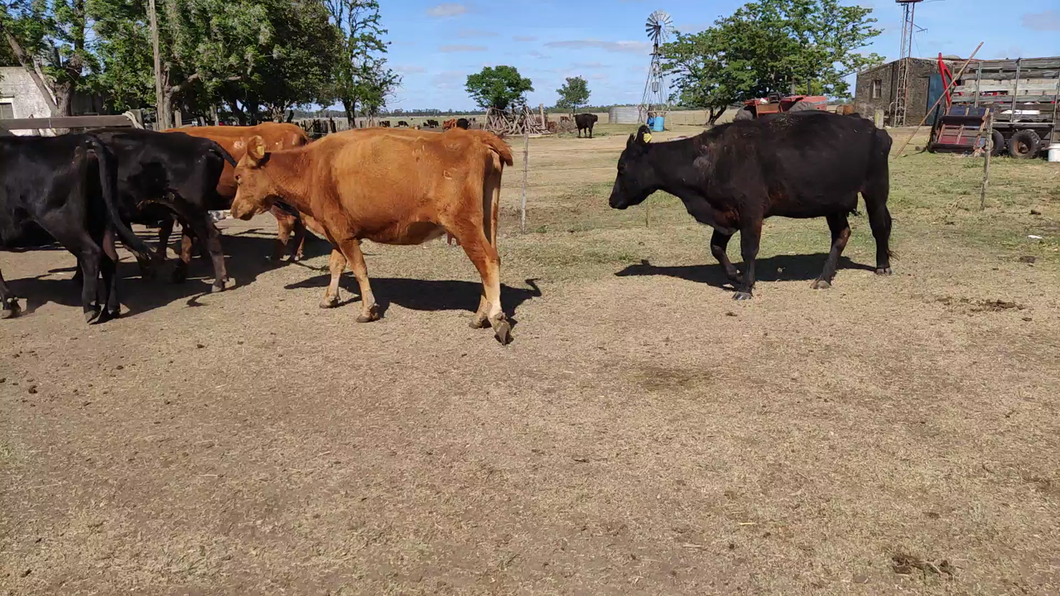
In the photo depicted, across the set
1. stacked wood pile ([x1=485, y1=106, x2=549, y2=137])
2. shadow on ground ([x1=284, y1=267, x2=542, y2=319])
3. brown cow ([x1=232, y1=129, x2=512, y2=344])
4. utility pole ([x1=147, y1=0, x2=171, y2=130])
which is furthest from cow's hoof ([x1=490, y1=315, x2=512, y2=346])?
stacked wood pile ([x1=485, y1=106, x2=549, y2=137])

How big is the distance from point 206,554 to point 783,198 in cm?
632

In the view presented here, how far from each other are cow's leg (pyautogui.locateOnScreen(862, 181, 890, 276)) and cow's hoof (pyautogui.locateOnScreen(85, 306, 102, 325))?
7964mm

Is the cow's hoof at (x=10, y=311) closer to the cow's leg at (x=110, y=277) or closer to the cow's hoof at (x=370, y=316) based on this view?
the cow's leg at (x=110, y=277)

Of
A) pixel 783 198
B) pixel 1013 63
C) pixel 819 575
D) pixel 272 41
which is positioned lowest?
pixel 819 575

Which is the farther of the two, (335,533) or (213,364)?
(213,364)

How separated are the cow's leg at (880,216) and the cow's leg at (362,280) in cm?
535

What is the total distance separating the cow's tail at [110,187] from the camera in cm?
689

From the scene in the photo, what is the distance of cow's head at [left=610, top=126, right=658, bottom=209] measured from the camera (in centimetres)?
800

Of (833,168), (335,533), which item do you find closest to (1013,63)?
(833,168)

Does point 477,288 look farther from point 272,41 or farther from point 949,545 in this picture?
point 272,41

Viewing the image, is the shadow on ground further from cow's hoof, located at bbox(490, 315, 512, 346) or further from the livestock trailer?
the livestock trailer

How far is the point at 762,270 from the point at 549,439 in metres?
5.12

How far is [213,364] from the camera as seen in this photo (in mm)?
5711

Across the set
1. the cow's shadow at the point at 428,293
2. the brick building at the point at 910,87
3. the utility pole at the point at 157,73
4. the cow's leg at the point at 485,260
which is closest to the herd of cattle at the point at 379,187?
the cow's leg at the point at 485,260
